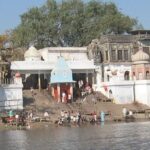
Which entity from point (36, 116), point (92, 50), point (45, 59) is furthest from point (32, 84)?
point (36, 116)

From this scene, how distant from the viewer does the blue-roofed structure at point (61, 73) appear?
208 feet

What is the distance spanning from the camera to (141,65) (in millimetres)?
68438

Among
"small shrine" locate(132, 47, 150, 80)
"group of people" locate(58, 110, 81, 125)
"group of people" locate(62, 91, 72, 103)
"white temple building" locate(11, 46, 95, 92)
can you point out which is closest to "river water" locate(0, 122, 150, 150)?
"group of people" locate(58, 110, 81, 125)

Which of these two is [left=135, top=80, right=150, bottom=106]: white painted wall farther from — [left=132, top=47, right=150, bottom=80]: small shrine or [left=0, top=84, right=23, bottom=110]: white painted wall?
[left=0, top=84, right=23, bottom=110]: white painted wall

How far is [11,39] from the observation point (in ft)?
265

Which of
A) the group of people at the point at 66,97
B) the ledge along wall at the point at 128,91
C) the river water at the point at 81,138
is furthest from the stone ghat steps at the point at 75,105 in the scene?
the river water at the point at 81,138

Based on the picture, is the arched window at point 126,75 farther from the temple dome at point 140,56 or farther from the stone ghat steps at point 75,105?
the stone ghat steps at point 75,105

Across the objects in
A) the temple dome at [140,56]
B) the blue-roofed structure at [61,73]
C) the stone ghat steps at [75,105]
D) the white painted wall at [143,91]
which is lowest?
the stone ghat steps at [75,105]

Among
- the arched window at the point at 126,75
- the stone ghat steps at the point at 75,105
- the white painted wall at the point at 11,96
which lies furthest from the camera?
the arched window at the point at 126,75

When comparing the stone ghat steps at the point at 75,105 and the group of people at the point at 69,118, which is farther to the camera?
the stone ghat steps at the point at 75,105

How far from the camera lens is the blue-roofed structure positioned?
63.4 metres

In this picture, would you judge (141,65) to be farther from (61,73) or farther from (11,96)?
(11,96)

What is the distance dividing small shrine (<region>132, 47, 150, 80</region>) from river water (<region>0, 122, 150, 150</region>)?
54.9 ft

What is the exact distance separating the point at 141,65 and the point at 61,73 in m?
9.61
